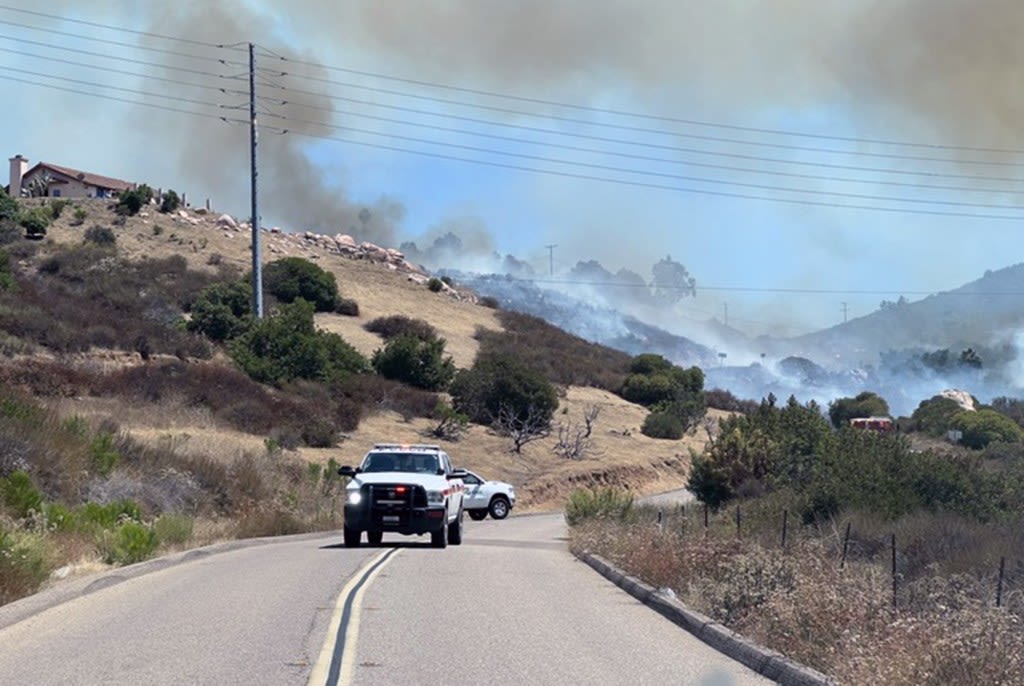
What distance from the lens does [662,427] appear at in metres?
70.4

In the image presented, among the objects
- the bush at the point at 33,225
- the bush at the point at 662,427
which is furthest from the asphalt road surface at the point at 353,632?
the bush at the point at 33,225

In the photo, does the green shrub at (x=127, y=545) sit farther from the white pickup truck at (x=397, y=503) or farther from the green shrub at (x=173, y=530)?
the white pickup truck at (x=397, y=503)

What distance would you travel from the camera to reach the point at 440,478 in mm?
25453

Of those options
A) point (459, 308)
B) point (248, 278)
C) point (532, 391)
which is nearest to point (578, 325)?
point (459, 308)

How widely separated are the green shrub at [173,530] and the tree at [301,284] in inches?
2071

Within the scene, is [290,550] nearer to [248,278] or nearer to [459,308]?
[248,278]

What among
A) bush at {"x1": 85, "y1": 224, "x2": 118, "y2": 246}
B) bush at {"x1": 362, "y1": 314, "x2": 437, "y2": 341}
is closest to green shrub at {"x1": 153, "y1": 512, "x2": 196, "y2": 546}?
bush at {"x1": 362, "y1": 314, "x2": 437, "y2": 341}

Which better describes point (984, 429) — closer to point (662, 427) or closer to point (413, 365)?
point (662, 427)

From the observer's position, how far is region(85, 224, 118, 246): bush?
79.2 metres

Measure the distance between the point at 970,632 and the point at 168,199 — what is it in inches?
3543

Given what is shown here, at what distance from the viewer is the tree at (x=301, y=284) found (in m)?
77.4

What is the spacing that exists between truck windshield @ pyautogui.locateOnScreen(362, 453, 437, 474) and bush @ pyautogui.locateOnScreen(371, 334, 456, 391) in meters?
37.2

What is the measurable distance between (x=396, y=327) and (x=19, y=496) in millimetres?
55725

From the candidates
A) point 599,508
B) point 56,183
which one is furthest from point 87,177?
point 599,508
